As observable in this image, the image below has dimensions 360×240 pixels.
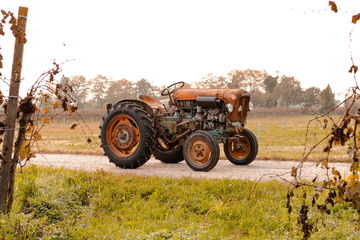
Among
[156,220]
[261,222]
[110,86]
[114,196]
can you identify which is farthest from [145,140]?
[110,86]

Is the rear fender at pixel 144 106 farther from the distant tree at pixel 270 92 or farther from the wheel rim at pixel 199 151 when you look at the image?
the distant tree at pixel 270 92

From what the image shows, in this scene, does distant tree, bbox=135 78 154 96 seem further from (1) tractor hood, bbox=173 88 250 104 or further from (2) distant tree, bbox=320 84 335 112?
(1) tractor hood, bbox=173 88 250 104

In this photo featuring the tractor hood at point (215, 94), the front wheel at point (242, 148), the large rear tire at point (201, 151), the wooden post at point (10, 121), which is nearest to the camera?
the wooden post at point (10, 121)

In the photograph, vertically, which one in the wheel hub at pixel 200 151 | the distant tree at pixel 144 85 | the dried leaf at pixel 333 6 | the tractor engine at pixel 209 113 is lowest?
the wheel hub at pixel 200 151

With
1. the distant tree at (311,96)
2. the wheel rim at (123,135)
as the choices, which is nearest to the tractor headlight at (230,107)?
the wheel rim at (123,135)

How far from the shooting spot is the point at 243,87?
207ft

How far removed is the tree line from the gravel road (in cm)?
4993

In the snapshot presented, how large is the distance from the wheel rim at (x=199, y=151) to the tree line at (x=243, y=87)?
5187 cm

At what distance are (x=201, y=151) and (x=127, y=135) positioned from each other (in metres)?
1.87

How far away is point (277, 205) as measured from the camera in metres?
6.57

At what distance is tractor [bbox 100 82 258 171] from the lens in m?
9.38

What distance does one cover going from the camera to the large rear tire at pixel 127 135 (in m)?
9.43

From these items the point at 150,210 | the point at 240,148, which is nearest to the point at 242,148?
the point at 240,148

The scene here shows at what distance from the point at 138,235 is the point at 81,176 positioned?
10.7 ft
